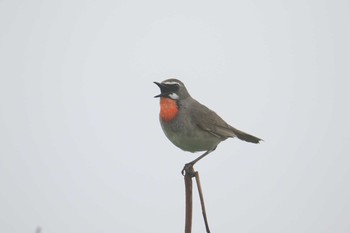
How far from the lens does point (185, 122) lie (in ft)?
25.7

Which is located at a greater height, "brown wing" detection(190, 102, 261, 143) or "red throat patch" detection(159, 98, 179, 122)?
"red throat patch" detection(159, 98, 179, 122)

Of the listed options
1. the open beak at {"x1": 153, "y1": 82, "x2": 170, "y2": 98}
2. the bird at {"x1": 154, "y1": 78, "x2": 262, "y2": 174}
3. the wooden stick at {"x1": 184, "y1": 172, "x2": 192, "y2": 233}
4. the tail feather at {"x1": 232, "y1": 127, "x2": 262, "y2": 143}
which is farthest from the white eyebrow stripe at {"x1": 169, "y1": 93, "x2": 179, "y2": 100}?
the wooden stick at {"x1": 184, "y1": 172, "x2": 192, "y2": 233}

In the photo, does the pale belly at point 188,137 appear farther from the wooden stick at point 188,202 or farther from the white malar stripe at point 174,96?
the wooden stick at point 188,202

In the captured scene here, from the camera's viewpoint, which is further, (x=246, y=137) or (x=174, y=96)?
(x=246, y=137)

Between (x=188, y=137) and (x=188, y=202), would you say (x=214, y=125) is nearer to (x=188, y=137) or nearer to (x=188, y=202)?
(x=188, y=137)

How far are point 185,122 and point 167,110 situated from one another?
0.43 meters

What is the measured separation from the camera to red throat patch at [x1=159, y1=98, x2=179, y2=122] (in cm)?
761

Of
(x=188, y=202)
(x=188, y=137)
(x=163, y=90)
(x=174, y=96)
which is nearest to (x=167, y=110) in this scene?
(x=174, y=96)

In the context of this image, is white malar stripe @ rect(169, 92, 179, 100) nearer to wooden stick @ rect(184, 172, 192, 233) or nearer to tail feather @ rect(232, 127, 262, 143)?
tail feather @ rect(232, 127, 262, 143)

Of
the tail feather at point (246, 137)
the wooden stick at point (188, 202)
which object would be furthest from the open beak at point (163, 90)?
the wooden stick at point (188, 202)

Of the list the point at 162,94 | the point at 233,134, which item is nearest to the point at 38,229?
the point at 162,94

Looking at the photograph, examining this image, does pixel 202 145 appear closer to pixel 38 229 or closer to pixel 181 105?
pixel 181 105

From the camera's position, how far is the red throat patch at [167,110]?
25.0ft

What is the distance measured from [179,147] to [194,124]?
497 mm
